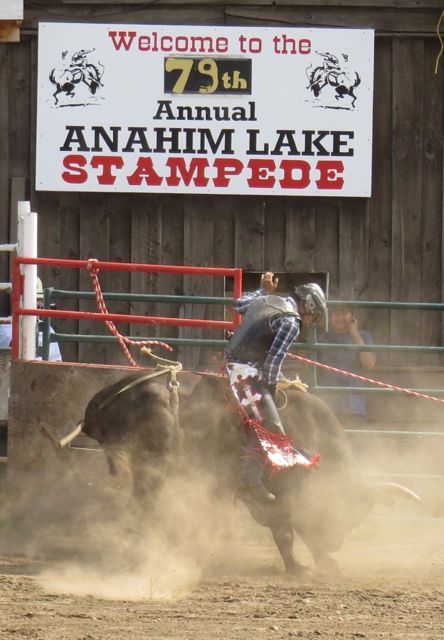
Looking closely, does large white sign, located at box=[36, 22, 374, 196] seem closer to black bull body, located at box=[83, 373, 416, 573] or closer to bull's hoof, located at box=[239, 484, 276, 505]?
black bull body, located at box=[83, 373, 416, 573]

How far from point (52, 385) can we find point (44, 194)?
2645mm

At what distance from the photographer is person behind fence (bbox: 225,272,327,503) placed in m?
7.46

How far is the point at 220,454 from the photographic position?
7.81 metres

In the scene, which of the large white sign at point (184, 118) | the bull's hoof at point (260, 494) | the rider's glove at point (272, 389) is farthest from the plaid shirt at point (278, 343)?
the large white sign at point (184, 118)

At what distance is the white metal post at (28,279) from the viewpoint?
28.7ft

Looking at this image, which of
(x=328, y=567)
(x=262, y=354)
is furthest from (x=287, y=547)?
(x=262, y=354)

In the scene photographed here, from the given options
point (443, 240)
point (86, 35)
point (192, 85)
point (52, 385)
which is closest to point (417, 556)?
point (52, 385)

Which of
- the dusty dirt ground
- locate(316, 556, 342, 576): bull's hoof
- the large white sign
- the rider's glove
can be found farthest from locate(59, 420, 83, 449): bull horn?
the large white sign

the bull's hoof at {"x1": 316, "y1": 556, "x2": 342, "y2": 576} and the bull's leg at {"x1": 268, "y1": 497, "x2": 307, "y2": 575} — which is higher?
the bull's leg at {"x1": 268, "y1": 497, "x2": 307, "y2": 575}

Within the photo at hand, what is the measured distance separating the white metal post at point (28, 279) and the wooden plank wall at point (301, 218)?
203cm

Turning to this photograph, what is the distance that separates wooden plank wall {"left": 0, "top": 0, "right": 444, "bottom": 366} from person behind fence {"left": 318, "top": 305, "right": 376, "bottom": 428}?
0.91 metres

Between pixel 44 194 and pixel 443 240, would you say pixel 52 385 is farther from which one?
pixel 443 240

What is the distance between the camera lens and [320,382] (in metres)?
9.98

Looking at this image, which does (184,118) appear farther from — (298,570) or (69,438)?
(298,570)
